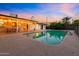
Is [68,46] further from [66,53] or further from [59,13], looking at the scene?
[59,13]

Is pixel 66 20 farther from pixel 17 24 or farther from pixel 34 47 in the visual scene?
pixel 17 24

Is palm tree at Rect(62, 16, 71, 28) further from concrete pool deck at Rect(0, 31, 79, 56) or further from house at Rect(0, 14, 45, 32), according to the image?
house at Rect(0, 14, 45, 32)

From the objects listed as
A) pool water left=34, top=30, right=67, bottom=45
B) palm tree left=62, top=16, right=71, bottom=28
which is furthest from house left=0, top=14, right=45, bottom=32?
palm tree left=62, top=16, right=71, bottom=28

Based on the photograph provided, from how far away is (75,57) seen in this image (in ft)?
16.0

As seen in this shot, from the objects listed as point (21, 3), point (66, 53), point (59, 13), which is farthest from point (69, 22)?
point (21, 3)

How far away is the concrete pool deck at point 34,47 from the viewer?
4.94 metres

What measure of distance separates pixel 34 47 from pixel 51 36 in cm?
56

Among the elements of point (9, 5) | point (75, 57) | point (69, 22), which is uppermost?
point (9, 5)

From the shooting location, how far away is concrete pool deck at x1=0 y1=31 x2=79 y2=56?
4941mm

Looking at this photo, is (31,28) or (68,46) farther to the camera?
(31,28)

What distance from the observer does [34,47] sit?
16.6 ft

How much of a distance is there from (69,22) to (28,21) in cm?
104

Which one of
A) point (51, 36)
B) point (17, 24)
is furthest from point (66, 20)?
point (17, 24)

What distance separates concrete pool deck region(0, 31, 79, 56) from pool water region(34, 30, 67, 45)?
0.12 meters
